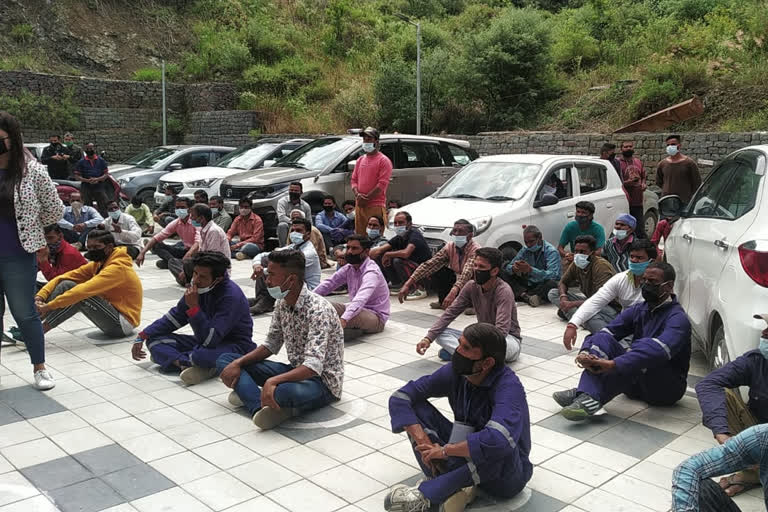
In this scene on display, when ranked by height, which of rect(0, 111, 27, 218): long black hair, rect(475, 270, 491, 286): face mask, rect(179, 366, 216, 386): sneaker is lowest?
rect(179, 366, 216, 386): sneaker

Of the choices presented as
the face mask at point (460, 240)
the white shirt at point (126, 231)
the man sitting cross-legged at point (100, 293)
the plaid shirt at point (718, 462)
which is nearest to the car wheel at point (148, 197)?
the white shirt at point (126, 231)

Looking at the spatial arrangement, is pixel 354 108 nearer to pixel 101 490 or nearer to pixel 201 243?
pixel 201 243

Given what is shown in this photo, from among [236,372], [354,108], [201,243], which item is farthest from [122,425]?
[354,108]

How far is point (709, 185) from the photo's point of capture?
20.7 ft

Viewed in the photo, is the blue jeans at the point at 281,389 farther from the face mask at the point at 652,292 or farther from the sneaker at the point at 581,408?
the face mask at the point at 652,292

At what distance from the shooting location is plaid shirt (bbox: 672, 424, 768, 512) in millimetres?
2910

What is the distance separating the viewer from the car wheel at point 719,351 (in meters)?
4.87

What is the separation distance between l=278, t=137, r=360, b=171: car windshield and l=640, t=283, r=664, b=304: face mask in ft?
28.8

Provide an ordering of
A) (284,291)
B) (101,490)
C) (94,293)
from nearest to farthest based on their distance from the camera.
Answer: (101,490), (284,291), (94,293)

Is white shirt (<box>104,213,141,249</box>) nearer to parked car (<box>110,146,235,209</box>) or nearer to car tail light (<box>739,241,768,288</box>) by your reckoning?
parked car (<box>110,146,235,209</box>)

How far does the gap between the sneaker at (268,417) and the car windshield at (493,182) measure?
225 inches

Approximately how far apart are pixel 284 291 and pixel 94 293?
112 inches

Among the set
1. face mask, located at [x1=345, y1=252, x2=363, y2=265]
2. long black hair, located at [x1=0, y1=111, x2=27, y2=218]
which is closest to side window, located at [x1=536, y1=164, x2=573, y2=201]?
face mask, located at [x1=345, y1=252, x2=363, y2=265]

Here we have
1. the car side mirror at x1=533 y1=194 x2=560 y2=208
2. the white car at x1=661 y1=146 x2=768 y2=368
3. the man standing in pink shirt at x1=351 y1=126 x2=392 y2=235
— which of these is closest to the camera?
the white car at x1=661 y1=146 x2=768 y2=368
